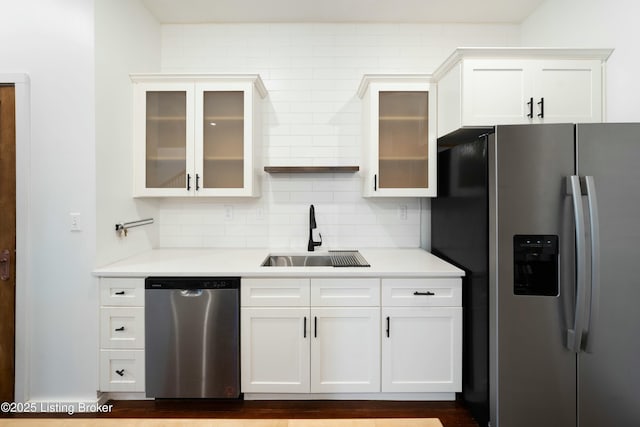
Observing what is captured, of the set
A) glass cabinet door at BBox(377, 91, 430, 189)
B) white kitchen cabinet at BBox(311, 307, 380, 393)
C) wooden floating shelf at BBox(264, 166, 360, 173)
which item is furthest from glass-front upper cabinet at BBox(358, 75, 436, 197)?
white kitchen cabinet at BBox(311, 307, 380, 393)

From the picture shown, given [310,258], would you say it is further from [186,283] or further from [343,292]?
[186,283]

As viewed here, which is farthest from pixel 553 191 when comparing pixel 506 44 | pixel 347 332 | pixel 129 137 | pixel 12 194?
pixel 12 194

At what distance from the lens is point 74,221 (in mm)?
2100

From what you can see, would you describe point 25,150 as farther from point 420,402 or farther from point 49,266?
point 420,402

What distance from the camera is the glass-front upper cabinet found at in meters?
2.54

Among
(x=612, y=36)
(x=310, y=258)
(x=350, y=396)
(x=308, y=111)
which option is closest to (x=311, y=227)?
(x=310, y=258)

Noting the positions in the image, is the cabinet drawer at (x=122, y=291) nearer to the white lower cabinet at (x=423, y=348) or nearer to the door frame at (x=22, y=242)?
the door frame at (x=22, y=242)

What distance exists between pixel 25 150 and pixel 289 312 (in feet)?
6.25

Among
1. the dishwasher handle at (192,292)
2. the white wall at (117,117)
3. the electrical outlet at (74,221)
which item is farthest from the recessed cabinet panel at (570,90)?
the electrical outlet at (74,221)

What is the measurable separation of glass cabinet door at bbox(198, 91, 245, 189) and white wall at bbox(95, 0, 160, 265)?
55cm

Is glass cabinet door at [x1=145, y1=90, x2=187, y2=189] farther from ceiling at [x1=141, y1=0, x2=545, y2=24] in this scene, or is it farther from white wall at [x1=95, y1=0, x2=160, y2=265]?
ceiling at [x1=141, y1=0, x2=545, y2=24]

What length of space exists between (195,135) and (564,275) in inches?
98.7

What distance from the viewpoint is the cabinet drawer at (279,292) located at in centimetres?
213

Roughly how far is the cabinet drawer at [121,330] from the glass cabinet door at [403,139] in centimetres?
189
